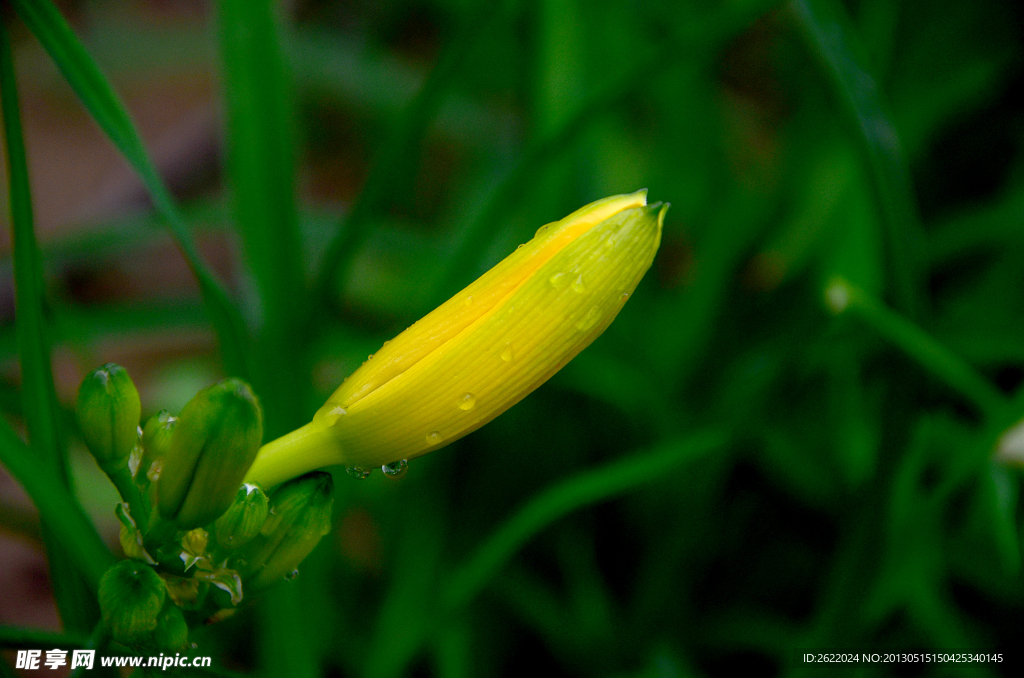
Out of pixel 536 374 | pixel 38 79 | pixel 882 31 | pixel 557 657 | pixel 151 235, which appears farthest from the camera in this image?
pixel 38 79

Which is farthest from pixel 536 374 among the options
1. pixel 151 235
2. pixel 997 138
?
pixel 997 138

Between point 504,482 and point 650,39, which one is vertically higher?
point 650,39

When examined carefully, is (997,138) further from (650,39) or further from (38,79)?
(38,79)

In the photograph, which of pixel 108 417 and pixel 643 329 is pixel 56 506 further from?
pixel 643 329

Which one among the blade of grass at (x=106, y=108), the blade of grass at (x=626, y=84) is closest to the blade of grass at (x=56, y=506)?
the blade of grass at (x=106, y=108)

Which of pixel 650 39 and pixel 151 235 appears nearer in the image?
pixel 151 235

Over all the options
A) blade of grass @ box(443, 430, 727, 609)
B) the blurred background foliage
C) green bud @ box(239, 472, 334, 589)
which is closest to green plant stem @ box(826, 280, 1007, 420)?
the blurred background foliage

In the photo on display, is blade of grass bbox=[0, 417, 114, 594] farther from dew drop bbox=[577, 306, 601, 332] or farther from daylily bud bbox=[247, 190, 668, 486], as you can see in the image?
dew drop bbox=[577, 306, 601, 332]

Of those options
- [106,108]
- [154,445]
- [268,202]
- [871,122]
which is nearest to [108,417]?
[154,445]

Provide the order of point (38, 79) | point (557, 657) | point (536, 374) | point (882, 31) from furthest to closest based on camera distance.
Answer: point (38, 79), point (882, 31), point (557, 657), point (536, 374)
